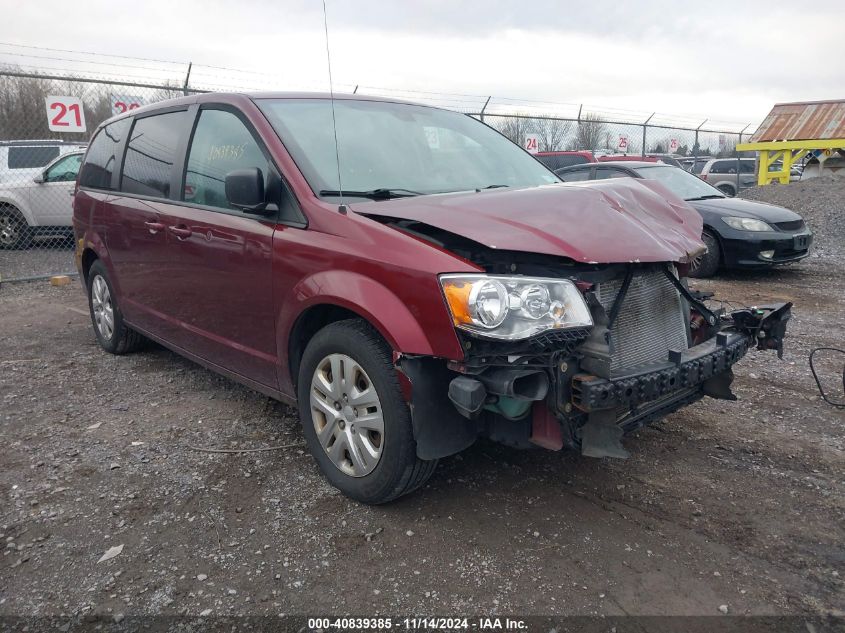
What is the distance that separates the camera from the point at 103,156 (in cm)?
523

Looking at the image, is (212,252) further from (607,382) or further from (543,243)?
(607,382)

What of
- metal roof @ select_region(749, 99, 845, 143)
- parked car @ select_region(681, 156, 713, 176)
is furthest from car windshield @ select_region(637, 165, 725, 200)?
parked car @ select_region(681, 156, 713, 176)

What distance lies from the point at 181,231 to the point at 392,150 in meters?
1.33

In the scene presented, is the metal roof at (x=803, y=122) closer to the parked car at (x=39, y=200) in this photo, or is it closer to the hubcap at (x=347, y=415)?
the parked car at (x=39, y=200)

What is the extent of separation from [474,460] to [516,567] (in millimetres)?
905

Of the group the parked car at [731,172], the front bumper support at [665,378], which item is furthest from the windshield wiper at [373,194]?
the parked car at [731,172]

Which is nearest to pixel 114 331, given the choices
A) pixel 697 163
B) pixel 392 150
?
pixel 392 150

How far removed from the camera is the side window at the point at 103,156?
16.5 ft

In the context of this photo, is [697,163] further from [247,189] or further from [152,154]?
[247,189]

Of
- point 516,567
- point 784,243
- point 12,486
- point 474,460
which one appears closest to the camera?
point 516,567

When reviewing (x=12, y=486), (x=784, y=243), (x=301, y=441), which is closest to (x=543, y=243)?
(x=301, y=441)

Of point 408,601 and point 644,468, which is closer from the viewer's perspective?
point 408,601

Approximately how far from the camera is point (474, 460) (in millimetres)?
3455

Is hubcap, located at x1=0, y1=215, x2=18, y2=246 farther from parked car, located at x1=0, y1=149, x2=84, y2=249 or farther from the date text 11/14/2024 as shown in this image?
the date text 11/14/2024
